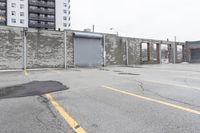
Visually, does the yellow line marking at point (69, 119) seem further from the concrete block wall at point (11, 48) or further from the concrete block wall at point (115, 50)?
the concrete block wall at point (115, 50)

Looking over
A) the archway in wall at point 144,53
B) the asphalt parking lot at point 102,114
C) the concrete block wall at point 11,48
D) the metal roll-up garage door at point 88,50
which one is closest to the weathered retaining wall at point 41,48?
the concrete block wall at point 11,48

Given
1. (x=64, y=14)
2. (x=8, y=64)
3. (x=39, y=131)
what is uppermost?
(x=64, y=14)

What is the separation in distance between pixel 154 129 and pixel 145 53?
38874 mm

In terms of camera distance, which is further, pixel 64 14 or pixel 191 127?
pixel 64 14

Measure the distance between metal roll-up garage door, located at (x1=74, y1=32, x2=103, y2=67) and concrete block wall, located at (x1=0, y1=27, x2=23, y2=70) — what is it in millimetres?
7247

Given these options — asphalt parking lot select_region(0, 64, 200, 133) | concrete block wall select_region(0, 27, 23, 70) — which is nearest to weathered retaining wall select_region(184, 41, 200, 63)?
concrete block wall select_region(0, 27, 23, 70)

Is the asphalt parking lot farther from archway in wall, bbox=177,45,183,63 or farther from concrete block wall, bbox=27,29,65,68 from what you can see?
archway in wall, bbox=177,45,183,63

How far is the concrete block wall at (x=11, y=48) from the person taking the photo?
27047 millimetres

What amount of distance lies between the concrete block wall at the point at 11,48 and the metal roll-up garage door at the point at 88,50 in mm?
7247

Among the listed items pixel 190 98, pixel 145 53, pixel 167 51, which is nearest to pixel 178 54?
pixel 167 51

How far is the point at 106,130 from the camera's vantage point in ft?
15.3

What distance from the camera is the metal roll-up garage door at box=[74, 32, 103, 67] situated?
107ft

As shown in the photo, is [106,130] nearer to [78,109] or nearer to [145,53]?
[78,109]

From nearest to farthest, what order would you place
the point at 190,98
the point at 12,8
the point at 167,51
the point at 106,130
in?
the point at 106,130 → the point at 190,98 → the point at 167,51 → the point at 12,8
